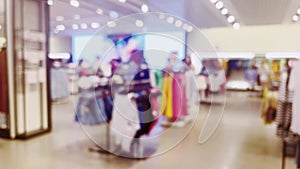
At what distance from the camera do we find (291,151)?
379cm

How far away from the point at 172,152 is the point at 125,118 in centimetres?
91

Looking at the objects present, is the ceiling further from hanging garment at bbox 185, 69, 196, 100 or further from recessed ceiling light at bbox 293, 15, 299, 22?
hanging garment at bbox 185, 69, 196, 100

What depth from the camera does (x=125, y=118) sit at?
3.33 meters

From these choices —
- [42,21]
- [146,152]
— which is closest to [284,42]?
[146,152]

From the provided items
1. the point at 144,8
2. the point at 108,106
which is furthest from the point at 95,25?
the point at 108,106

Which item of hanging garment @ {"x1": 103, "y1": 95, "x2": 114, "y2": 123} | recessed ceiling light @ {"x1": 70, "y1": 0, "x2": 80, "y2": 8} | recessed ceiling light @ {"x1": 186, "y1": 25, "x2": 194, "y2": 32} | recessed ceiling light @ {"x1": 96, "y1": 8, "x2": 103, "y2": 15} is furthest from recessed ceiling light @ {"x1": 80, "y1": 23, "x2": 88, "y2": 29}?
hanging garment @ {"x1": 103, "y1": 95, "x2": 114, "y2": 123}

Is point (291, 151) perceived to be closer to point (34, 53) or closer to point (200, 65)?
point (200, 65)

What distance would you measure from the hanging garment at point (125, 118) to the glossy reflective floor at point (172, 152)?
0.29 meters

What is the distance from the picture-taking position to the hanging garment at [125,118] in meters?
3.29

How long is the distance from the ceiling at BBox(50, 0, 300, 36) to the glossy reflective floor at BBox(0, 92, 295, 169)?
218cm

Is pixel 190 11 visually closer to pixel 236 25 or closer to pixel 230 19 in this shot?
pixel 230 19

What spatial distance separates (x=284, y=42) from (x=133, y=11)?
331cm

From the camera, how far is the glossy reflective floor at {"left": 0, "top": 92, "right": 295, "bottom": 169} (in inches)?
130

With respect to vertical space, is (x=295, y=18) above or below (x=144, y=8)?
below
